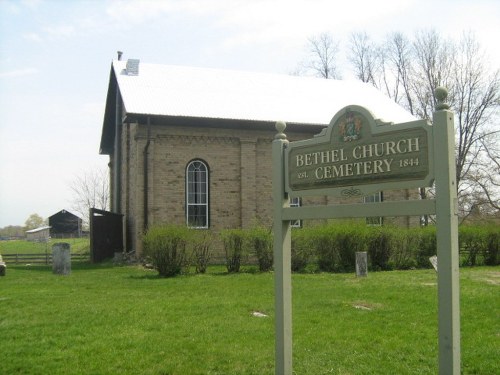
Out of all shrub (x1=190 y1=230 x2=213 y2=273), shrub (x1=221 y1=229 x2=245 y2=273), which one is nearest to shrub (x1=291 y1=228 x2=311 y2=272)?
shrub (x1=221 y1=229 x2=245 y2=273)

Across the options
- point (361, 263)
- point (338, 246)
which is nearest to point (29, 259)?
point (338, 246)

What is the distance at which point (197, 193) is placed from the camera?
2208cm

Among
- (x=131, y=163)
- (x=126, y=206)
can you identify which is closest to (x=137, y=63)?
(x=131, y=163)

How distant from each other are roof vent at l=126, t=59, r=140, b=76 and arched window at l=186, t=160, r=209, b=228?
17.1 feet

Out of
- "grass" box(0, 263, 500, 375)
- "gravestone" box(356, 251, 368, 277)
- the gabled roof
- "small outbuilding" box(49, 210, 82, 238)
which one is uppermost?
the gabled roof

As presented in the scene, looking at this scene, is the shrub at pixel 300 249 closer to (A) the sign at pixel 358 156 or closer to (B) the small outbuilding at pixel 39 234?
(A) the sign at pixel 358 156

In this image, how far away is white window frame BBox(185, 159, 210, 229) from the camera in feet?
71.9

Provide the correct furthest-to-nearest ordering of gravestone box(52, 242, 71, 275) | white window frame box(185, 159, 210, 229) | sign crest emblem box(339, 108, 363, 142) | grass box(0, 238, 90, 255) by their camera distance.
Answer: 1. grass box(0, 238, 90, 255)
2. white window frame box(185, 159, 210, 229)
3. gravestone box(52, 242, 71, 275)
4. sign crest emblem box(339, 108, 363, 142)

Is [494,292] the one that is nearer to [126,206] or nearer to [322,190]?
[322,190]

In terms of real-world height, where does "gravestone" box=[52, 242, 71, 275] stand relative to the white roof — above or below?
below

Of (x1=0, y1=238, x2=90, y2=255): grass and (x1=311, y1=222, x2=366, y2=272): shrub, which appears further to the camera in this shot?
(x1=0, y1=238, x2=90, y2=255): grass

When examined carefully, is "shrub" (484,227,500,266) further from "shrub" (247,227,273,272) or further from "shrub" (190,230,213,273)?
"shrub" (190,230,213,273)

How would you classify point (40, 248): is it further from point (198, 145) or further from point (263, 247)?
point (263, 247)

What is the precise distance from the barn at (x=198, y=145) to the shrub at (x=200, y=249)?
140 inches
